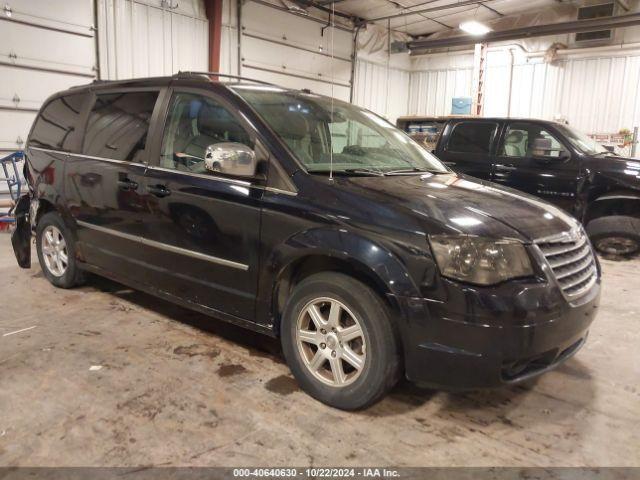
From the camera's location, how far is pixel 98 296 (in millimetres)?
3965

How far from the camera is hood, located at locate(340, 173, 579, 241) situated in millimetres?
2133

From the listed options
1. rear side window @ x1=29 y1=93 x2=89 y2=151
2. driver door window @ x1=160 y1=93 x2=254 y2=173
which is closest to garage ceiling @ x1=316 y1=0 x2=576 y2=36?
rear side window @ x1=29 y1=93 x2=89 y2=151

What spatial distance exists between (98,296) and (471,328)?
3.07 metres

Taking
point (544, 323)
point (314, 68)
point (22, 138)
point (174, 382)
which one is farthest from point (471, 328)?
point (314, 68)

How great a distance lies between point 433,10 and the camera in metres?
10.5

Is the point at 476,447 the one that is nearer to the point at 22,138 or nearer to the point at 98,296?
the point at 98,296

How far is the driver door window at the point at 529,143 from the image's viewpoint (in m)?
5.84

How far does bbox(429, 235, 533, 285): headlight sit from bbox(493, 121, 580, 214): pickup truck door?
4162 mm

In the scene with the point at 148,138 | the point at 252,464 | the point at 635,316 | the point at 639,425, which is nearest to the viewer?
the point at 252,464

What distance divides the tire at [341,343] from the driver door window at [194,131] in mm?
952

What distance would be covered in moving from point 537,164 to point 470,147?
857mm

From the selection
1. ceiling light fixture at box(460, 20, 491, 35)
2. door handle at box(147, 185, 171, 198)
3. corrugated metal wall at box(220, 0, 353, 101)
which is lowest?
door handle at box(147, 185, 171, 198)

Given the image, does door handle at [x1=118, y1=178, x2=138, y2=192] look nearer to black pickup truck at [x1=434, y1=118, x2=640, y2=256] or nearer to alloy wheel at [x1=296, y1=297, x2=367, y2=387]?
alloy wheel at [x1=296, y1=297, x2=367, y2=387]

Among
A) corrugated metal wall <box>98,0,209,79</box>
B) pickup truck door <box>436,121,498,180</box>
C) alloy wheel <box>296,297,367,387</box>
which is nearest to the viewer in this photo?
alloy wheel <box>296,297,367,387</box>
